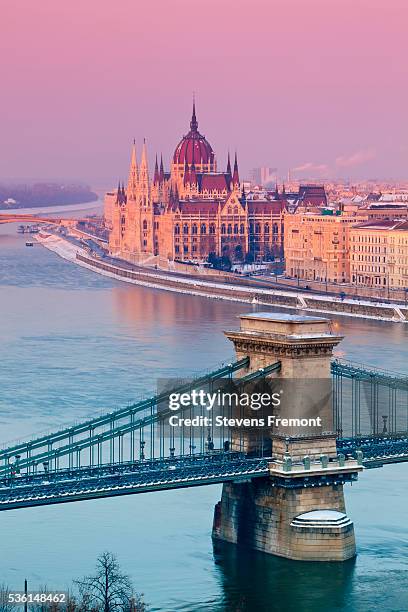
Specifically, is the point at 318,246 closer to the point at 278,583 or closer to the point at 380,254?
the point at 380,254

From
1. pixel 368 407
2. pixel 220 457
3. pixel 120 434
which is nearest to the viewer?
pixel 120 434

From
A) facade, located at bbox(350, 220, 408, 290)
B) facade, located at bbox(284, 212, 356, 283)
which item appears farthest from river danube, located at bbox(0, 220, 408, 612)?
facade, located at bbox(284, 212, 356, 283)

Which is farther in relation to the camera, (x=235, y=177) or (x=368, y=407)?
(x=235, y=177)

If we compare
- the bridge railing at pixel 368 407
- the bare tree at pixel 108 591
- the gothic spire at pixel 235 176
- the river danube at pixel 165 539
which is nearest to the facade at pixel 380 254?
the gothic spire at pixel 235 176

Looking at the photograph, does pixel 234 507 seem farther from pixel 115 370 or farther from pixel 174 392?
pixel 115 370

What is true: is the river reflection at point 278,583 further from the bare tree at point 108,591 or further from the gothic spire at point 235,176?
the gothic spire at point 235,176

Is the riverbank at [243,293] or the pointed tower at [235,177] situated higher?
the pointed tower at [235,177]

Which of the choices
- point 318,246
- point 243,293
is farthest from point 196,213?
point 243,293
